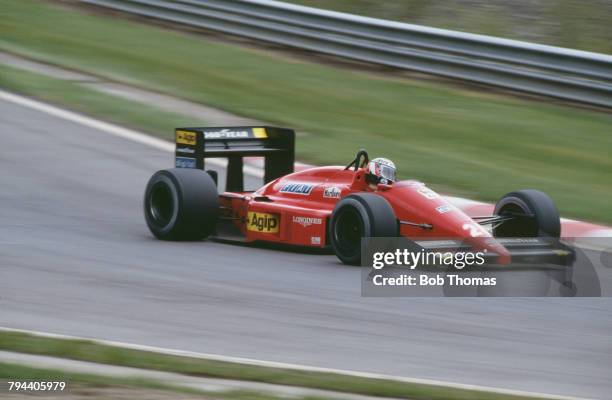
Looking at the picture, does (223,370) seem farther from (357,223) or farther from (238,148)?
(238,148)

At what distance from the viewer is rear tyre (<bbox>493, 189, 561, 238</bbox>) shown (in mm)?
9586

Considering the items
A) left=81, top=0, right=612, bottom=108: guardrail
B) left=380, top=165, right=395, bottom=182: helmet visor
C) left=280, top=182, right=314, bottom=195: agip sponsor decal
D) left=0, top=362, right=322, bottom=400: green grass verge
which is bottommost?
left=0, top=362, right=322, bottom=400: green grass verge

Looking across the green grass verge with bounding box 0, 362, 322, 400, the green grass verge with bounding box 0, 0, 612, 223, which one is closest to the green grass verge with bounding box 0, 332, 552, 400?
the green grass verge with bounding box 0, 362, 322, 400

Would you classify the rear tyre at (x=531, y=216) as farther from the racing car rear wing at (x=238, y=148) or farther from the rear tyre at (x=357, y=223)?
the racing car rear wing at (x=238, y=148)

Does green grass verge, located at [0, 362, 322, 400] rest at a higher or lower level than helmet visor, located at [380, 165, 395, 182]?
lower

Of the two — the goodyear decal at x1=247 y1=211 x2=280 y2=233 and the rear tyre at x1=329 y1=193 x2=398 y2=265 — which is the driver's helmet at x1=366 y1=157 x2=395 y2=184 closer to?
the rear tyre at x1=329 y1=193 x2=398 y2=265

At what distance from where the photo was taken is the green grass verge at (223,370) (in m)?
5.87

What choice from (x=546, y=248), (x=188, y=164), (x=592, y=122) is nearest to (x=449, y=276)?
(x=546, y=248)

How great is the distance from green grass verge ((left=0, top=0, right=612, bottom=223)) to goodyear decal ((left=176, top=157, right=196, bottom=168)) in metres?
3.11

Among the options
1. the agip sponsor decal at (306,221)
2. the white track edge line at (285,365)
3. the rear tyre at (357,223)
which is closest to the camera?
the white track edge line at (285,365)

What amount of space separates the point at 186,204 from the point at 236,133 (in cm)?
136

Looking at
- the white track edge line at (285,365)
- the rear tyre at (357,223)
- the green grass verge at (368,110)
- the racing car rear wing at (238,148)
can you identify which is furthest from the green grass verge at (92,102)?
the white track edge line at (285,365)

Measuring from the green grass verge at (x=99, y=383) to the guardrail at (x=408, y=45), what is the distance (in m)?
11.2

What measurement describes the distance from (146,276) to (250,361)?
8.37 feet
